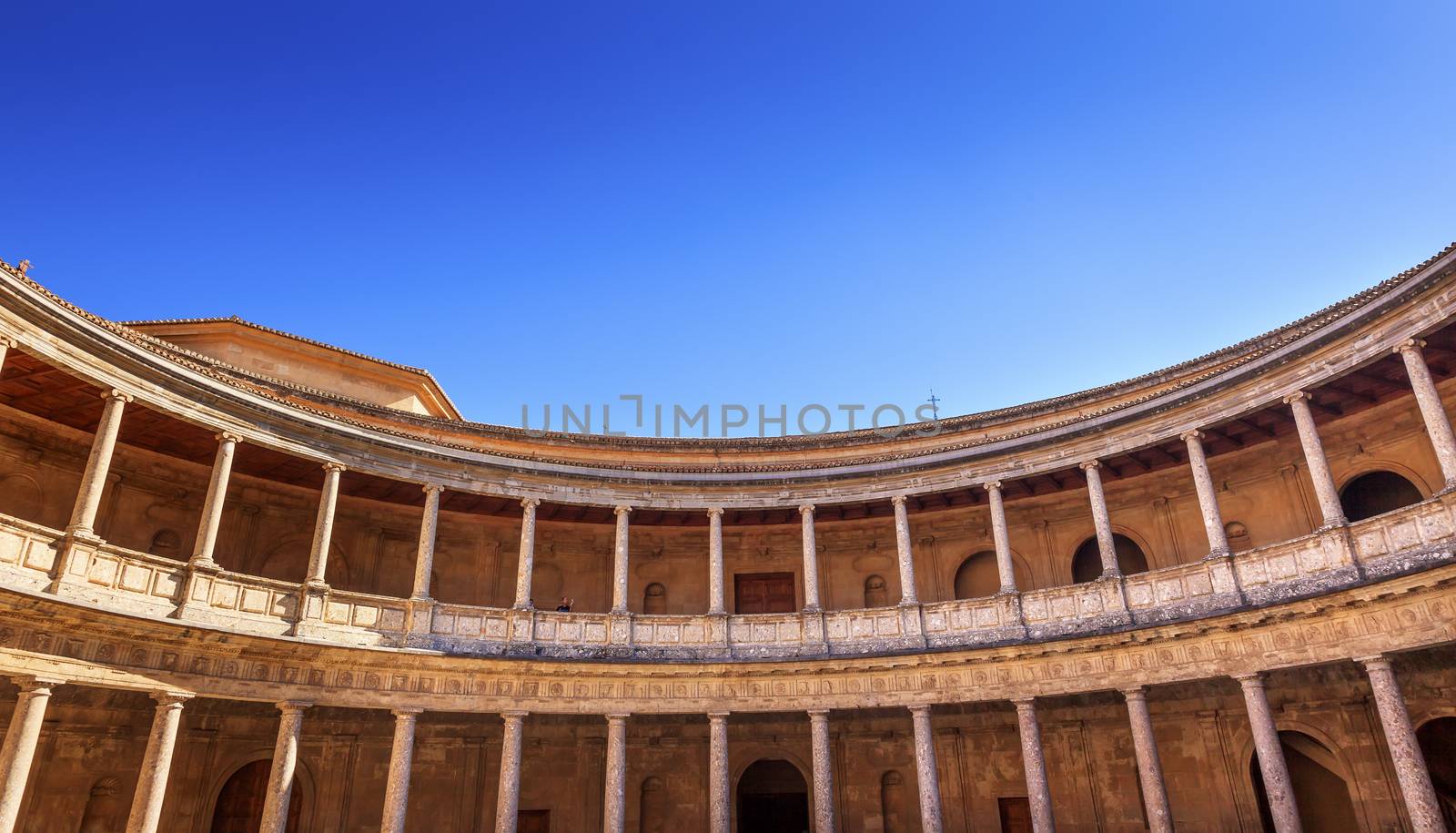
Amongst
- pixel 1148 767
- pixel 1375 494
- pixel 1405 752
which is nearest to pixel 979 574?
pixel 1148 767

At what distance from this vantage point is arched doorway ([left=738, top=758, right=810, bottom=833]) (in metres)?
22.5

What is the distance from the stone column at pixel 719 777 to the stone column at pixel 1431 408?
13324 millimetres

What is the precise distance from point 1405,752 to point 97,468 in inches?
827

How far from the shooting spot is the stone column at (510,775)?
58.9ft

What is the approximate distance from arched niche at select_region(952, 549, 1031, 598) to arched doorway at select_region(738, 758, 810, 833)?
19.6 ft

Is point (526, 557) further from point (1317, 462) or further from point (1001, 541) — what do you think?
point (1317, 462)

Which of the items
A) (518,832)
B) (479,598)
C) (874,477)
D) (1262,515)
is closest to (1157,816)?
(1262,515)

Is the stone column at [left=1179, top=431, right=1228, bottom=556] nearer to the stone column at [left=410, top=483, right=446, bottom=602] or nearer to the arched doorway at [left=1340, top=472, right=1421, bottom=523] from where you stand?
the arched doorway at [left=1340, top=472, right=1421, bottom=523]

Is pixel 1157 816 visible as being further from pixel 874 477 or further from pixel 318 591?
pixel 318 591

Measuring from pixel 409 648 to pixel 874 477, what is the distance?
10.5m

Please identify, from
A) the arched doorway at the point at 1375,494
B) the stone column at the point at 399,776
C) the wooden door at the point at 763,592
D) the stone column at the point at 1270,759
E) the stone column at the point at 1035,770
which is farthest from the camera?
the wooden door at the point at 763,592

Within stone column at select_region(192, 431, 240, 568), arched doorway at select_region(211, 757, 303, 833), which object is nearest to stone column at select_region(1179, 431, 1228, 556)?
stone column at select_region(192, 431, 240, 568)

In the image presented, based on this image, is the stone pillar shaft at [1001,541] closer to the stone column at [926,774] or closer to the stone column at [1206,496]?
the stone column at [926,774]

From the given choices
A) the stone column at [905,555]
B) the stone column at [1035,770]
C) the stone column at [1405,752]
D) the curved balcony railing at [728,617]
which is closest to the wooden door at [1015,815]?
the stone column at [1035,770]
